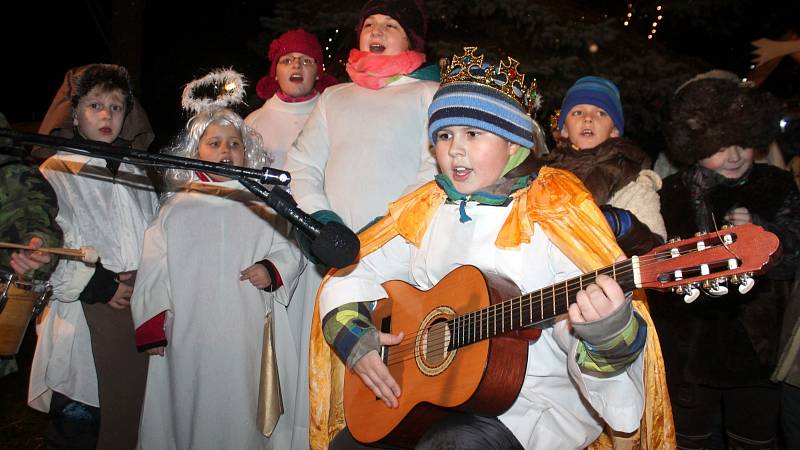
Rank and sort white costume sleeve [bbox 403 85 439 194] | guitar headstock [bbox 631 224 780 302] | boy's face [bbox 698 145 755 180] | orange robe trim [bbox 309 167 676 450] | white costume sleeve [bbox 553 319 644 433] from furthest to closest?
1. boy's face [bbox 698 145 755 180]
2. white costume sleeve [bbox 403 85 439 194]
3. orange robe trim [bbox 309 167 676 450]
4. white costume sleeve [bbox 553 319 644 433]
5. guitar headstock [bbox 631 224 780 302]

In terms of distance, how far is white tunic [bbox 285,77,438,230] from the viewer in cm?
374

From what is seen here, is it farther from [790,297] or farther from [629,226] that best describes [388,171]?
[790,297]

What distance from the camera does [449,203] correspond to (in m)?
2.96

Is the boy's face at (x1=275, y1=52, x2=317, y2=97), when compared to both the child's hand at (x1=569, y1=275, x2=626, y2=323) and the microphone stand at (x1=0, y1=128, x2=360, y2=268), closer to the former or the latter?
the microphone stand at (x1=0, y1=128, x2=360, y2=268)

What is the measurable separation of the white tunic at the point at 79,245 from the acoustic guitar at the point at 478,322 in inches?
70.7

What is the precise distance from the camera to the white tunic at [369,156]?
12.3ft

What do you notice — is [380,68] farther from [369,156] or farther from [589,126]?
[589,126]

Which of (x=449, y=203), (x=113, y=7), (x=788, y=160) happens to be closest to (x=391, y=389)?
(x=449, y=203)

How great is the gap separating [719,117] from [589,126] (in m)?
0.74

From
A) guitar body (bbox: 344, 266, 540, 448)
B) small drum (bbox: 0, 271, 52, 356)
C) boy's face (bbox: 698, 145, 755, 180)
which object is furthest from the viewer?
boy's face (bbox: 698, 145, 755, 180)

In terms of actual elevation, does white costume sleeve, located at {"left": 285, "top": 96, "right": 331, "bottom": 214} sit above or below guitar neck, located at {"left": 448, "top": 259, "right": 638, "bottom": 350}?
above

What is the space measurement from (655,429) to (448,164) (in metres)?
1.33

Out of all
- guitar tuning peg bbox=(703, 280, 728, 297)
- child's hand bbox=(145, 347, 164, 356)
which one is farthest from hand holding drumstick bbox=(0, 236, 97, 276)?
guitar tuning peg bbox=(703, 280, 728, 297)

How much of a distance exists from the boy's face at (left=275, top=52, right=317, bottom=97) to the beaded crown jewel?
2.11 meters
